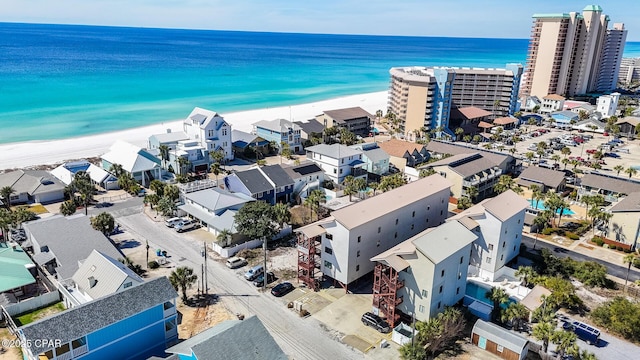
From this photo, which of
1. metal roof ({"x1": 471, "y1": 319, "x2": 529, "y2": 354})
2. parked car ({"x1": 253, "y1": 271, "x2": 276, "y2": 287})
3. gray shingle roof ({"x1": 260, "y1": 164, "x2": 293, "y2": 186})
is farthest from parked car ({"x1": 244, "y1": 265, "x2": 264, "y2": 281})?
metal roof ({"x1": 471, "y1": 319, "x2": 529, "y2": 354})

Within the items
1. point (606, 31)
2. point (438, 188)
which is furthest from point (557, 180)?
point (606, 31)

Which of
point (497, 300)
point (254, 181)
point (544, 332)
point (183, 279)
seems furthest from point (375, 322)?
point (254, 181)

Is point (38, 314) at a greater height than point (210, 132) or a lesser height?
lesser

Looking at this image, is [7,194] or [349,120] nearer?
[7,194]

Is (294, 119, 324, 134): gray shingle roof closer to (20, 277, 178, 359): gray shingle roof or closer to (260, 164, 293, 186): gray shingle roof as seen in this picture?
(260, 164, 293, 186): gray shingle roof

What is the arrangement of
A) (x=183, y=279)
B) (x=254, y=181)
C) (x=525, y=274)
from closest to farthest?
(x=183, y=279)
(x=525, y=274)
(x=254, y=181)

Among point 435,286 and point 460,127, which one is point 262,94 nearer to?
point 460,127

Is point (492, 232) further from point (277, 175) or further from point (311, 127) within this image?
point (311, 127)
